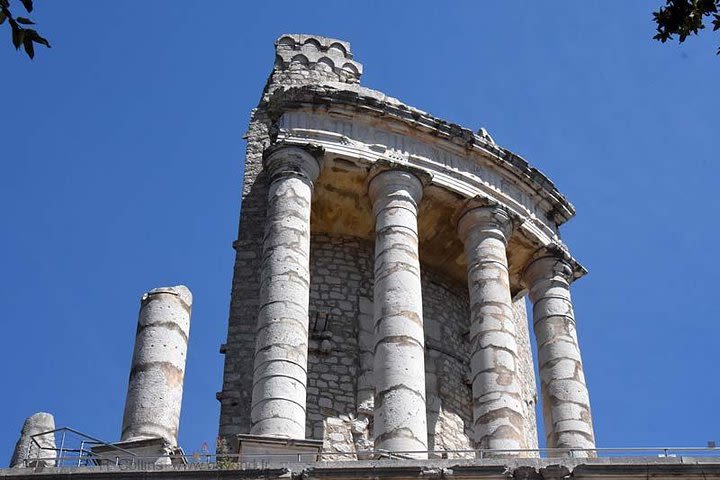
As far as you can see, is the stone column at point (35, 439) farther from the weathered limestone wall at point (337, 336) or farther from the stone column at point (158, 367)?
the weathered limestone wall at point (337, 336)

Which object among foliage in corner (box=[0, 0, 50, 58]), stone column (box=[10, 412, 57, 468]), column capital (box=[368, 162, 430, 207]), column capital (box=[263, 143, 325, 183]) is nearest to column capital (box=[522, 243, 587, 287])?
column capital (box=[368, 162, 430, 207])

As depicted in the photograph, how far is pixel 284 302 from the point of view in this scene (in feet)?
62.0

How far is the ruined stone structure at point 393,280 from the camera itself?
62.7ft

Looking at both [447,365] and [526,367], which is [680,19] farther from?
[526,367]

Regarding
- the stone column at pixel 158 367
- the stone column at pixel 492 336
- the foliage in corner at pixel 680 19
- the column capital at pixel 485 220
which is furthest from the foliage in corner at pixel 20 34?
the column capital at pixel 485 220

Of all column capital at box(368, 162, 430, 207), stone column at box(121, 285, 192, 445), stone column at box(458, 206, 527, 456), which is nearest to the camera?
stone column at box(121, 285, 192, 445)

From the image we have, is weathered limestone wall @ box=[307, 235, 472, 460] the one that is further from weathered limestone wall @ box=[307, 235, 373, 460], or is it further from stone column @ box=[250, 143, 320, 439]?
stone column @ box=[250, 143, 320, 439]

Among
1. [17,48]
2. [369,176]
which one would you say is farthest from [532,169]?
[17,48]

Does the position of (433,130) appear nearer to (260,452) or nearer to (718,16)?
(260,452)

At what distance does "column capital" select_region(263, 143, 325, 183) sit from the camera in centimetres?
2111

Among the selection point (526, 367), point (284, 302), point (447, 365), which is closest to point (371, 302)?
point (447, 365)

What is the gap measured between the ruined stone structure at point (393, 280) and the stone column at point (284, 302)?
0.09ft

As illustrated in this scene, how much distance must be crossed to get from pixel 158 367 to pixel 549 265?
9.06 metres

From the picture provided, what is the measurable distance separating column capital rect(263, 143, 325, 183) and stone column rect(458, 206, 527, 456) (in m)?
2.99
